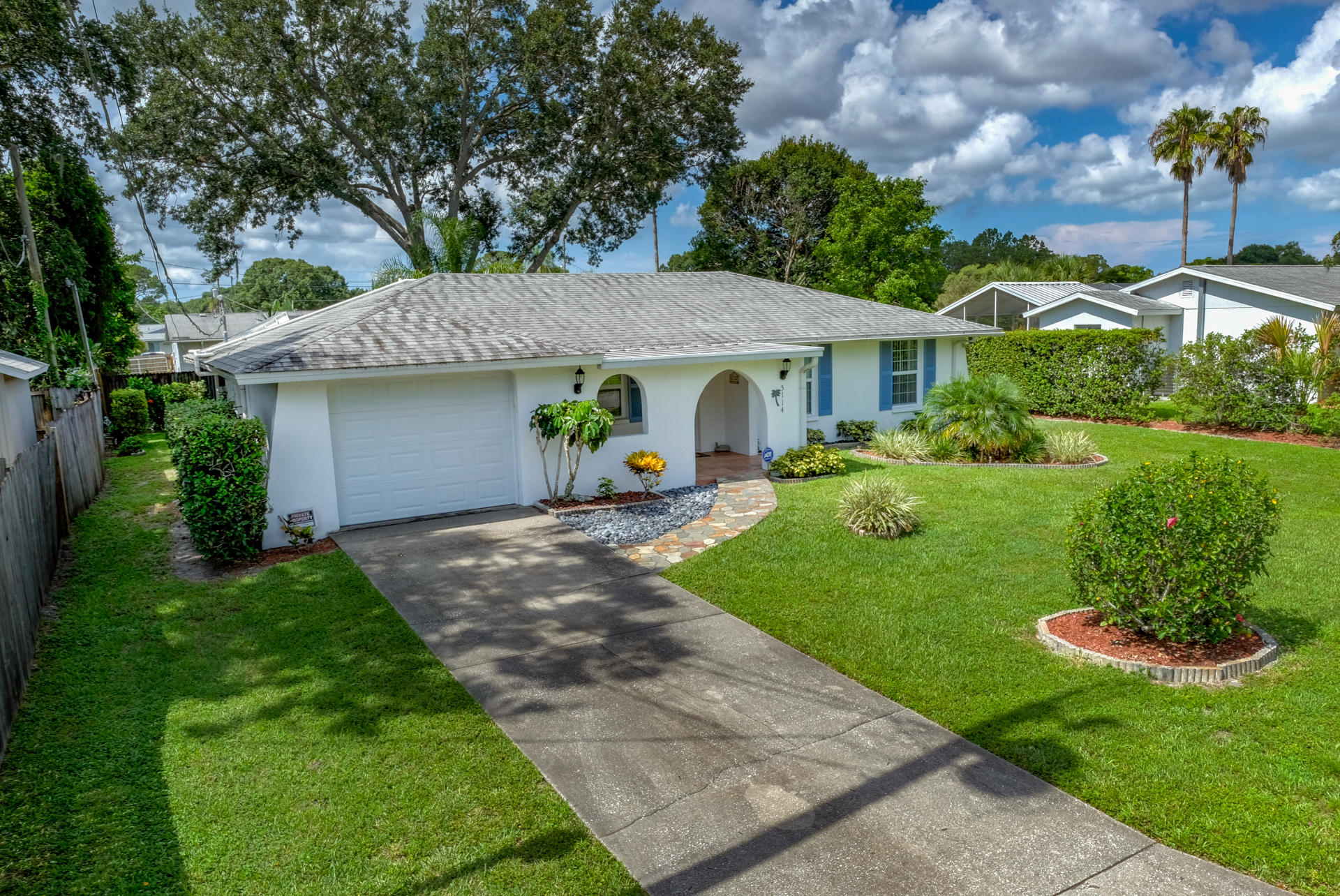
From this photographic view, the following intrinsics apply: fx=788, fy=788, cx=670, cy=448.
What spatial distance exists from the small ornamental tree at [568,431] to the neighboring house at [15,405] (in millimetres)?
7993

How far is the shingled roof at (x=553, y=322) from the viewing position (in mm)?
11719

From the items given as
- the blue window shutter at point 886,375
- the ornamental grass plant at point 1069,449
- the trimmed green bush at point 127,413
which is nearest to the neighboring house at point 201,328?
the trimmed green bush at point 127,413

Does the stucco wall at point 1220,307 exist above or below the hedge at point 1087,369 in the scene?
above

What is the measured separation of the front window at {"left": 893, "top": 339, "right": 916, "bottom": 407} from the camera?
1934 cm

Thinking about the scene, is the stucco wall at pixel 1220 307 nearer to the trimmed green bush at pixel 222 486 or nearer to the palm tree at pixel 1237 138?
the palm tree at pixel 1237 138

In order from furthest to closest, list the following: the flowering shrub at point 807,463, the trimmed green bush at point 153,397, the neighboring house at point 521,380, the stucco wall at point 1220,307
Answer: the trimmed green bush at point 153,397, the stucco wall at point 1220,307, the flowering shrub at point 807,463, the neighboring house at point 521,380

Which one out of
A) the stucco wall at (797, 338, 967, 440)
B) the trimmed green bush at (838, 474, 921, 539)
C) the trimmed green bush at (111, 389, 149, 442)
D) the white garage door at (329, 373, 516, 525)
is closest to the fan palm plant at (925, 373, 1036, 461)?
the stucco wall at (797, 338, 967, 440)

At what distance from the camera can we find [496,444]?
12750 mm

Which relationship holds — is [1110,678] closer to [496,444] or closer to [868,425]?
[496,444]

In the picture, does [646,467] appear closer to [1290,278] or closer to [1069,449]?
[1069,449]

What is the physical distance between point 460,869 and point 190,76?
29.6 metres

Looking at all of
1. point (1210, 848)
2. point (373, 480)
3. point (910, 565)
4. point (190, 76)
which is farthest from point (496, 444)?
point (190, 76)

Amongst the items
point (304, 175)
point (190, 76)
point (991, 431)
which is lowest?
point (991, 431)

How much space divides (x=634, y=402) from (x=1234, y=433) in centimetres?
1410
